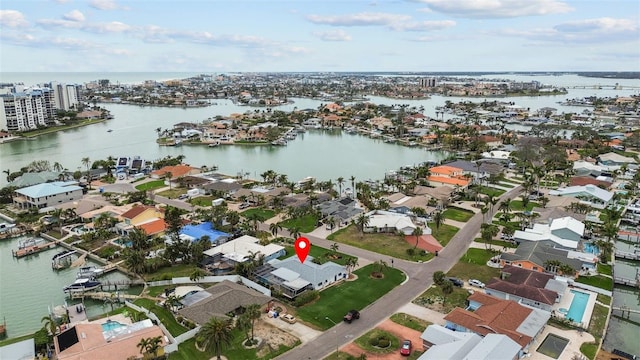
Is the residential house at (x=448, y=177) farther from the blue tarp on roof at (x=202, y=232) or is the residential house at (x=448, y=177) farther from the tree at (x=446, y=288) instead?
the blue tarp on roof at (x=202, y=232)

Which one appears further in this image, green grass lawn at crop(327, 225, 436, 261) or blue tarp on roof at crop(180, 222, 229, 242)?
blue tarp on roof at crop(180, 222, 229, 242)

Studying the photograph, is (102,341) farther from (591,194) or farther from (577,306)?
(591,194)

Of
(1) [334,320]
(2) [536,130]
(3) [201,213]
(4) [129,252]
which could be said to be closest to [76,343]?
(4) [129,252]

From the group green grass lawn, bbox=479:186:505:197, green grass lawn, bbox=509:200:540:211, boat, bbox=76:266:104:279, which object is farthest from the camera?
green grass lawn, bbox=479:186:505:197

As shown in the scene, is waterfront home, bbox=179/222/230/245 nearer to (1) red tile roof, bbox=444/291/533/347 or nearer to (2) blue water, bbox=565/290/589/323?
(1) red tile roof, bbox=444/291/533/347

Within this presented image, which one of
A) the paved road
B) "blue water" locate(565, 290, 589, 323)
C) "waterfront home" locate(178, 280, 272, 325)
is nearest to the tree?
the paved road

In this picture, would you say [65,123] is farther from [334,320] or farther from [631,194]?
[631,194]

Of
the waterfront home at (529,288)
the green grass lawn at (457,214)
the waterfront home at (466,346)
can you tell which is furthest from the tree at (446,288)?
the green grass lawn at (457,214)
